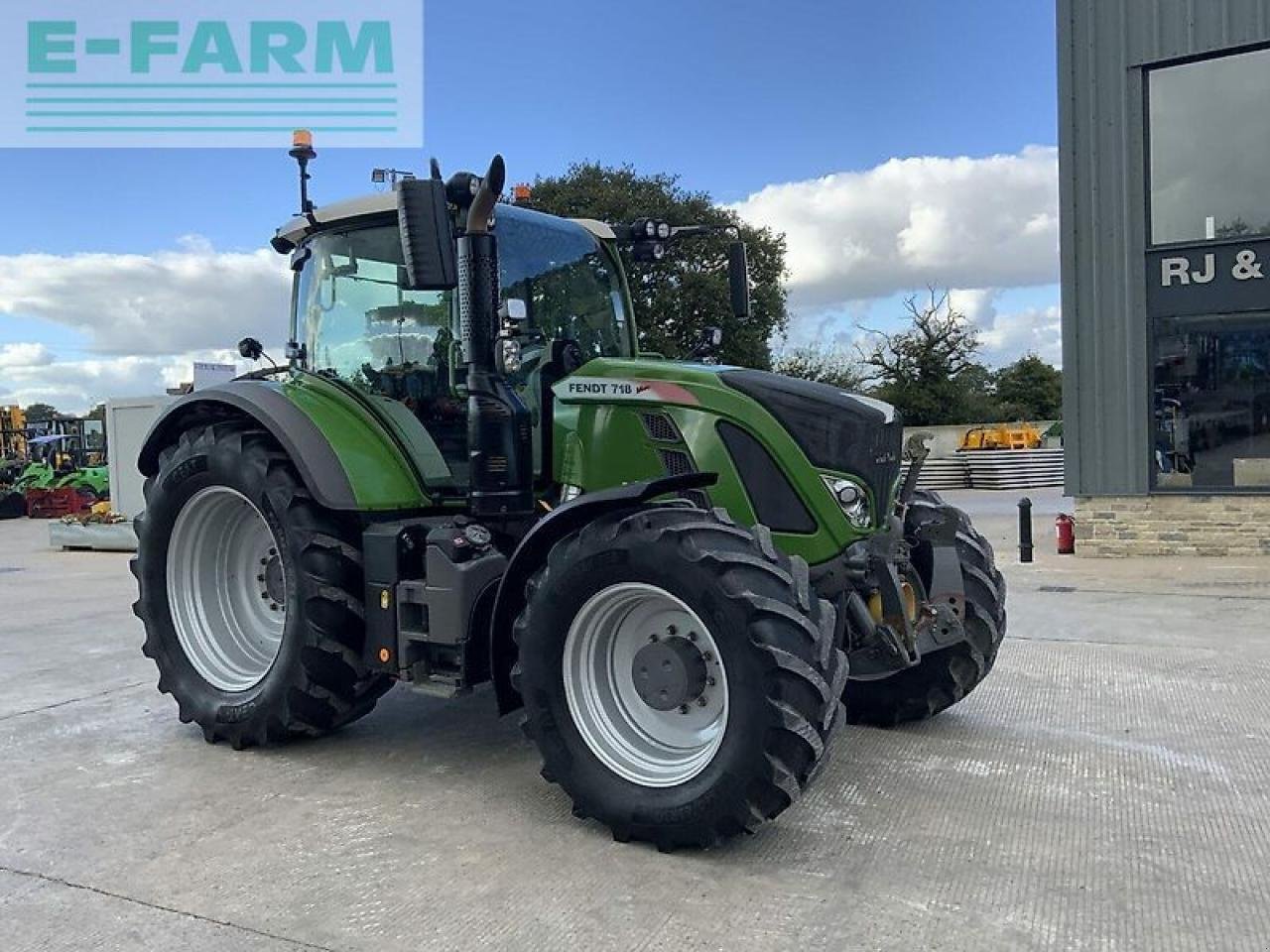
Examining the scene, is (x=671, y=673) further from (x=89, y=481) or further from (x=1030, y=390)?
(x=1030, y=390)

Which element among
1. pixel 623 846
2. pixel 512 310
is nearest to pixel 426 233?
pixel 512 310

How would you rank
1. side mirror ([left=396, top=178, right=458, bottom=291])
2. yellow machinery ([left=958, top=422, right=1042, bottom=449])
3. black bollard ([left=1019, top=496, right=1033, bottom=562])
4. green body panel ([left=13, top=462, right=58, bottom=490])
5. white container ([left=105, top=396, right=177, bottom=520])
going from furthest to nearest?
yellow machinery ([left=958, top=422, right=1042, bottom=449]) < green body panel ([left=13, top=462, right=58, bottom=490]) < white container ([left=105, top=396, right=177, bottom=520]) < black bollard ([left=1019, top=496, right=1033, bottom=562]) < side mirror ([left=396, top=178, right=458, bottom=291])

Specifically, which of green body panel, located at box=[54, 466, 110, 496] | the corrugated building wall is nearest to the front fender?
the corrugated building wall

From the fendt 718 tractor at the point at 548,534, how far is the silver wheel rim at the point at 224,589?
2 cm

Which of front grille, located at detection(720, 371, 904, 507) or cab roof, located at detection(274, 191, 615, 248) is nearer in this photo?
front grille, located at detection(720, 371, 904, 507)

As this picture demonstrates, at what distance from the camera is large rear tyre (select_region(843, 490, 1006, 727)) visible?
494 centimetres

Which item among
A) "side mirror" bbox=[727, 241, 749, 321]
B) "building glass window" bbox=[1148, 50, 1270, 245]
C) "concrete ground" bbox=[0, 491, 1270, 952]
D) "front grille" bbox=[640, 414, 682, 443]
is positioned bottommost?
"concrete ground" bbox=[0, 491, 1270, 952]

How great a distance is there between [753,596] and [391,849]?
158cm

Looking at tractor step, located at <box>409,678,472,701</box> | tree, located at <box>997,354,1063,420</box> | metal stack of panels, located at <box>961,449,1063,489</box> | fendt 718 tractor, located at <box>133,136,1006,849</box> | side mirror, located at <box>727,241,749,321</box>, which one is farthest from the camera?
tree, located at <box>997,354,1063,420</box>

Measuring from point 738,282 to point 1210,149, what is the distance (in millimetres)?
9014

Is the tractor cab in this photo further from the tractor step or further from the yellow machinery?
the yellow machinery

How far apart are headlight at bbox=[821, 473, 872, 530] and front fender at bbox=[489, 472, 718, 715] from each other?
469 mm

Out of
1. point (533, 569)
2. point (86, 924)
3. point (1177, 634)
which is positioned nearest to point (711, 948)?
point (533, 569)

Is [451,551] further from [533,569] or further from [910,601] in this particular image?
[910,601]
